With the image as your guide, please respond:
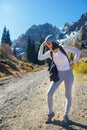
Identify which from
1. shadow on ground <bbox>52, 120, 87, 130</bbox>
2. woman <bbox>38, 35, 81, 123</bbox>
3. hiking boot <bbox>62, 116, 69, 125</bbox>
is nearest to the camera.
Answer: shadow on ground <bbox>52, 120, 87, 130</bbox>

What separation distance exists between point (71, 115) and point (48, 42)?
2.62m

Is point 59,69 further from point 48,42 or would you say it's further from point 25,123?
point 25,123

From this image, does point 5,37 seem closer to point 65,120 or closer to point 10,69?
point 10,69

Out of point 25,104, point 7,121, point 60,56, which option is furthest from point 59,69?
point 25,104

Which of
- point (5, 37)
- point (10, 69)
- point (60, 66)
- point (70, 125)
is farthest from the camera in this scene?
point (5, 37)

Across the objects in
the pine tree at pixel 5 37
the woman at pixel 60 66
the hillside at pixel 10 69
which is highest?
the pine tree at pixel 5 37

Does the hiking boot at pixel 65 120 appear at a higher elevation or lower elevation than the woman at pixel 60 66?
lower

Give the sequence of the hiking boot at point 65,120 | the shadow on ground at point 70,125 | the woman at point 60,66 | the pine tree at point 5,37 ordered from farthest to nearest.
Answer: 1. the pine tree at point 5,37
2. the hiking boot at point 65,120
3. the woman at point 60,66
4. the shadow on ground at point 70,125

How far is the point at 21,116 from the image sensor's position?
35.3 ft

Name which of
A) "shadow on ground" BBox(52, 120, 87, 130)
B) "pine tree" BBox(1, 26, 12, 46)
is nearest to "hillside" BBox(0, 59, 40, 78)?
"shadow on ground" BBox(52, 120, 87, 130)

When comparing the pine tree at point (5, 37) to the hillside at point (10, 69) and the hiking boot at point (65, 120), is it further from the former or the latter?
the hiking boot at point (65, 120)

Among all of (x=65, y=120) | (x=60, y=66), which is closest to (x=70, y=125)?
(x=65, y=120)

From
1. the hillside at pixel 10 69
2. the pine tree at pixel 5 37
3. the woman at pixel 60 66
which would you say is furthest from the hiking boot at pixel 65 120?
the pine tree at pixel 5 37

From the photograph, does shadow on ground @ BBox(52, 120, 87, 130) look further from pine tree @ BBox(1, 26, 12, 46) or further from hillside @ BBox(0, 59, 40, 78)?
pine tree @ BBox(1, 26, 12, 46)
